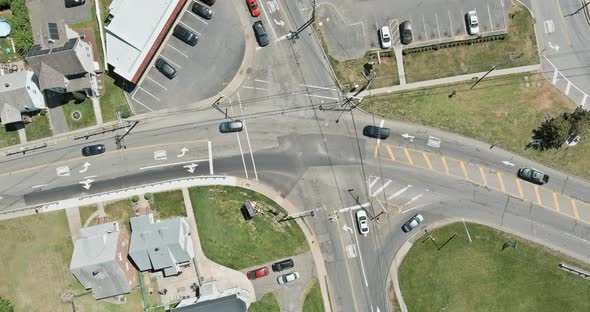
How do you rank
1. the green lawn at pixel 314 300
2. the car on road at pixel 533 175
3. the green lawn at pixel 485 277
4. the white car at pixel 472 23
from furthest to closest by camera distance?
the green lawn at pixel 314 300, the white car at pixel 472 23, the green lawn at pixel 485 277, the car on road at pixel 533 175

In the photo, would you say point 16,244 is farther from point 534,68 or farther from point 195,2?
point 534,68

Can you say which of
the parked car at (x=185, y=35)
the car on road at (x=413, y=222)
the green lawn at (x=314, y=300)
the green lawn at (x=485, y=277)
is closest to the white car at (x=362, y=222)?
the car on road at (x=413, y=222)

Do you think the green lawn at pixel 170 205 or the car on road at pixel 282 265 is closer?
the car on road at pixel 282 265

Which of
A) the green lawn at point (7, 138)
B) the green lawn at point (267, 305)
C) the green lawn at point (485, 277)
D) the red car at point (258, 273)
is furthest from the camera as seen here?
the green lawn at point (7, 138)

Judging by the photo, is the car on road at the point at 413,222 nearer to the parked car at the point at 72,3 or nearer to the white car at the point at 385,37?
the white car at the point at 385,37

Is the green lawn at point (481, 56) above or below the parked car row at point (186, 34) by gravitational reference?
below

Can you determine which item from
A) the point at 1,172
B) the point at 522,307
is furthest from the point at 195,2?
the point at 522,307

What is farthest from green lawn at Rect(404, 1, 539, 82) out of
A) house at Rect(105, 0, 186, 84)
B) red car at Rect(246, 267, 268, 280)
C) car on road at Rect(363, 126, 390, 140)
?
house at Rect(105, 0, 186, 84)
